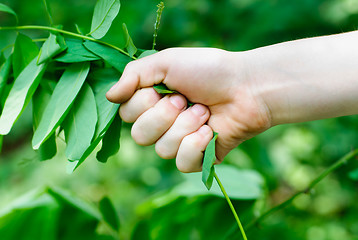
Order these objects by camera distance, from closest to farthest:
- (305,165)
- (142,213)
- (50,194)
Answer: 1. (50,194)
2. (142,213)
3. (305,165)

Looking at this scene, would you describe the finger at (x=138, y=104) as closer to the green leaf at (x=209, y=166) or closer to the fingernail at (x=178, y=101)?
the fingernail at (x=178, y=101)

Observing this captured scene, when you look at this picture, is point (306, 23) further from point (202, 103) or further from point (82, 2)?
point (202, 103)

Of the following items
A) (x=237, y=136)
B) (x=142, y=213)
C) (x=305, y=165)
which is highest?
(x=237, y=136)

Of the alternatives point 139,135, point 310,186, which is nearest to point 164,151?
point 139,135

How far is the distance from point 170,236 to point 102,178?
1423mm

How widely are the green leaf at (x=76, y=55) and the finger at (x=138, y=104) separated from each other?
10 cm

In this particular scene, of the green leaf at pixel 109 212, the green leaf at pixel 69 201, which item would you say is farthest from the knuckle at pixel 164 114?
the green leaf at pixel 69 201

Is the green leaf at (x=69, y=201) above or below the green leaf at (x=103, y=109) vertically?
below

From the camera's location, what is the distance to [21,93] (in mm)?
648

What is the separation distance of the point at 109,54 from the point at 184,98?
0.52 feet

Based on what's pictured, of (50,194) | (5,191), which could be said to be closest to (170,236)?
(50,194)

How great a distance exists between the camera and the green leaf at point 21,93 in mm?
628

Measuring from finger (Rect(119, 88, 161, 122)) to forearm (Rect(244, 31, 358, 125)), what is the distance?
0.19m

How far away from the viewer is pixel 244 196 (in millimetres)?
1028
